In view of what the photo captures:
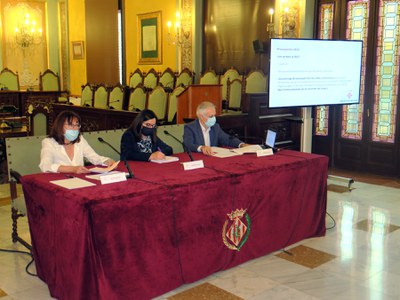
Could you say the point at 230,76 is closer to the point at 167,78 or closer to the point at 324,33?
the point at 167,78

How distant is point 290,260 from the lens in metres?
3.53

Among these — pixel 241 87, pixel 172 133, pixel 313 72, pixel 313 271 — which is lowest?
pixel 313 271

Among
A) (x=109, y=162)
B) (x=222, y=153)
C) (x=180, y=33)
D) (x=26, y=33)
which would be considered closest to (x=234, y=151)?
(x=222, y=153)

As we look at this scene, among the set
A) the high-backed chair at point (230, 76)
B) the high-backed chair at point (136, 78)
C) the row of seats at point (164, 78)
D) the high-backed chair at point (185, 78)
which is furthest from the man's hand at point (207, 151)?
the high-backed chair at point (136, 78)

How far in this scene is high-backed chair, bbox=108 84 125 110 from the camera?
806cm

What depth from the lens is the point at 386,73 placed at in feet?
20.7

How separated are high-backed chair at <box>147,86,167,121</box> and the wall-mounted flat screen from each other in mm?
2634

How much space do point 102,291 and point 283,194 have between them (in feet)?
5.25

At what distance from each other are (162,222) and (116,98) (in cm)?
562

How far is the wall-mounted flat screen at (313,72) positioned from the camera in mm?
4625

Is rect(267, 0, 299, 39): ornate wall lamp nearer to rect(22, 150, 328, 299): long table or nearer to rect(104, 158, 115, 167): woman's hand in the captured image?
rect(22, 150, 328, 299): long table

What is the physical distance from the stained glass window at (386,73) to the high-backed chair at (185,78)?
11.2 ft

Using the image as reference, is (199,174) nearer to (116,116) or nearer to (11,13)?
(116,116)

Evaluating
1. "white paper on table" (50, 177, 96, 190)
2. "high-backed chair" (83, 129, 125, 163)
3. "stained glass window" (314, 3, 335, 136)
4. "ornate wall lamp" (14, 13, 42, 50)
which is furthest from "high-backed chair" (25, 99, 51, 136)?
"ornate wall lamp" (14, 13, 42, 50)
